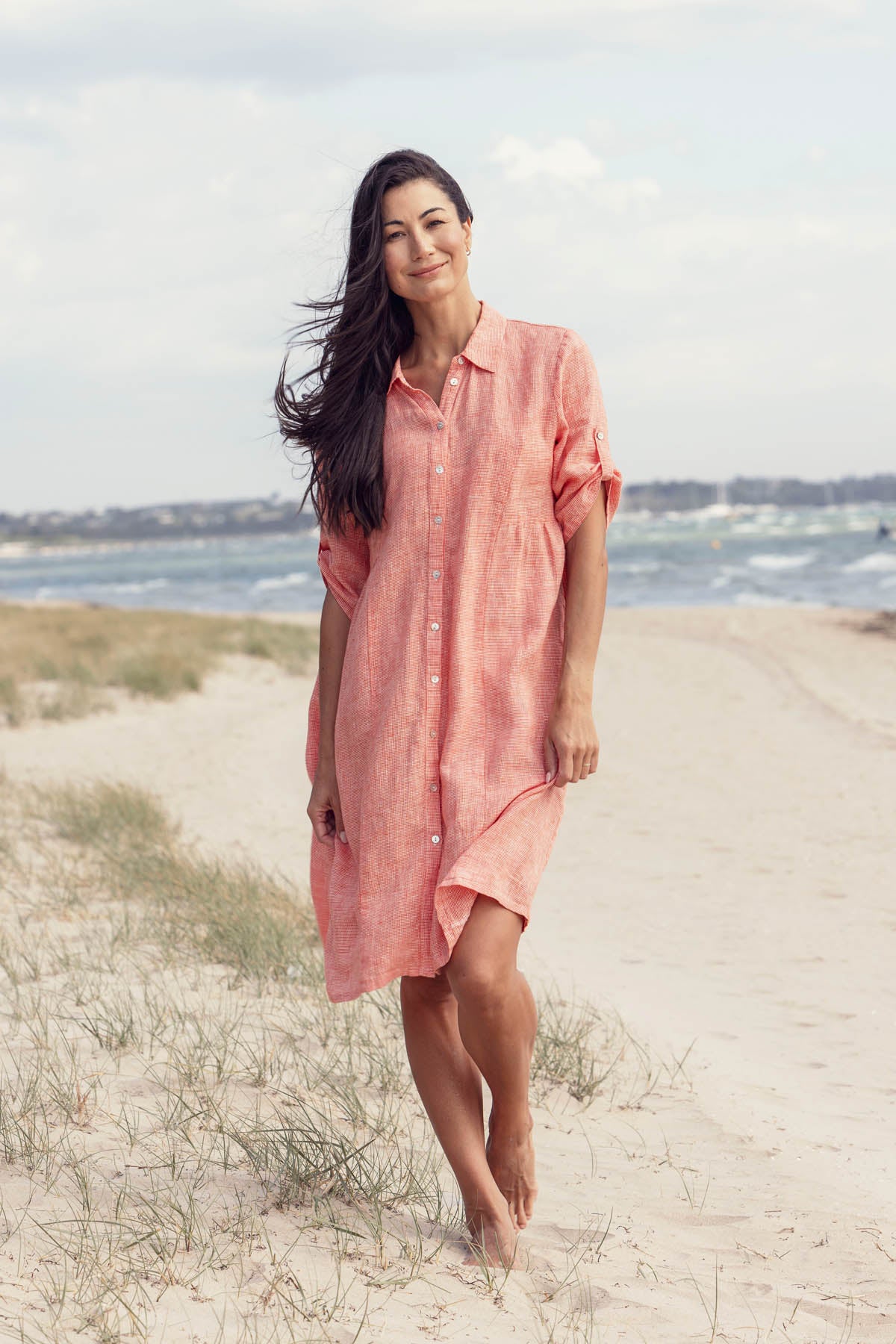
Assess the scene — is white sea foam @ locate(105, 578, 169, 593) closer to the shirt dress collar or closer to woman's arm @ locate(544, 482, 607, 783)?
the shirt dress collar

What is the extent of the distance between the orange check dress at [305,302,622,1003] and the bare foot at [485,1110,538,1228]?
1.40ft

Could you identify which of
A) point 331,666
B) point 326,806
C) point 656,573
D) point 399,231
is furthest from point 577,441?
point 656,573

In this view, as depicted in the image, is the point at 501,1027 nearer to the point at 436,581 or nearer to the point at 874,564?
the point at 436,581

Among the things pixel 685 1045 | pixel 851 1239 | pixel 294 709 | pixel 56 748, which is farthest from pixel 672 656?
pixel 851 1239

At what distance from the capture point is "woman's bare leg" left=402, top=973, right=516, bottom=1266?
253 cm

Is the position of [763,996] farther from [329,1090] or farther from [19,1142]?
[19,1142]

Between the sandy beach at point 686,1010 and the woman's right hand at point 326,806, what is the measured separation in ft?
2.66

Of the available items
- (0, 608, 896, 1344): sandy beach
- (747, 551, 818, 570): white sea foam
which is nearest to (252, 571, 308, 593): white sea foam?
(747, 551, 818, 570): white sea foam

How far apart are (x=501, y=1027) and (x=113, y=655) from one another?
15.0 meters

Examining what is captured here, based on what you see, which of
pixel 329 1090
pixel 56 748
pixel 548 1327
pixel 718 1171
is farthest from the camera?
pixel 56 748

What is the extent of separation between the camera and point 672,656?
743 inches

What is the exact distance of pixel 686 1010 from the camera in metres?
4.75

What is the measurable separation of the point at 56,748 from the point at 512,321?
9.26 metres

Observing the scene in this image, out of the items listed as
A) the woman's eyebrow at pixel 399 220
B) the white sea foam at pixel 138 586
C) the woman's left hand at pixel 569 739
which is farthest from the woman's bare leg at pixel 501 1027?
the white sea foam at pixel 138 586
